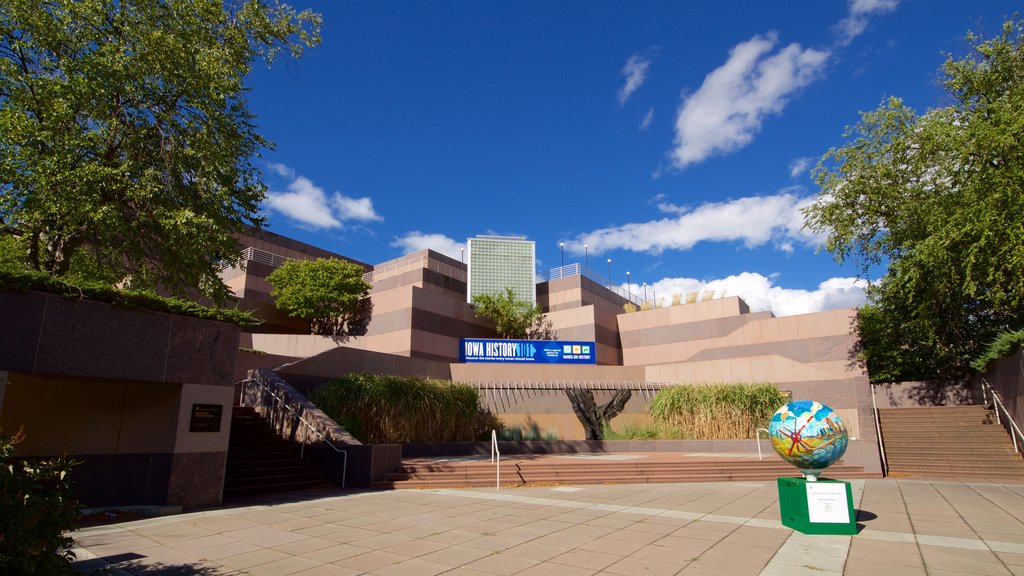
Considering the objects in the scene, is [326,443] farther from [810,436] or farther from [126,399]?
[810,436]

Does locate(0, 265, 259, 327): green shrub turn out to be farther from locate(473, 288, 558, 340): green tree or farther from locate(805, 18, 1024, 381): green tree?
locate(473, 288, 558, 340): green tree

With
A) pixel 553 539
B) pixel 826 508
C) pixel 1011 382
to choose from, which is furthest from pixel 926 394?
pixel 553 539

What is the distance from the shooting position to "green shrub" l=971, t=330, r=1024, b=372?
52.1ft

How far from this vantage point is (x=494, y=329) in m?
35.3

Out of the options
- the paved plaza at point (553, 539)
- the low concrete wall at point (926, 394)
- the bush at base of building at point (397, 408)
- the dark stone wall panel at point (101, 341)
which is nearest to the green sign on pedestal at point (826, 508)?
the paved plaza at point (553, 539)

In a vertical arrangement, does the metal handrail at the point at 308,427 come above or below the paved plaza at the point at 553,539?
above

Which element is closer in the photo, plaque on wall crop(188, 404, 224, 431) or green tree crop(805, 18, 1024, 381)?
plaque on wall crop(188, 404, 224, 431)

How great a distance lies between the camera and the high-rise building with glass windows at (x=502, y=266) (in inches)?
1393

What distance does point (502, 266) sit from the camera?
36.5 m

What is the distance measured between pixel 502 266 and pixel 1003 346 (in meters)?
25.6

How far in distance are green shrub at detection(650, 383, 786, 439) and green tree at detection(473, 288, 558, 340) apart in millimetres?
13768

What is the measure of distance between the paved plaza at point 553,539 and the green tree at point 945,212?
751 cm

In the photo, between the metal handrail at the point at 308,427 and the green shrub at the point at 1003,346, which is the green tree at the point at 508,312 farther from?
the green shrub at the point at 1003,346

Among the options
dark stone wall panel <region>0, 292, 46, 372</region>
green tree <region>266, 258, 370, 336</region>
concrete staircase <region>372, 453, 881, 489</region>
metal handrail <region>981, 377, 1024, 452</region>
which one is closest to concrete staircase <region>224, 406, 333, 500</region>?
concrete staircase <region>372, 453, 881, 489</region>
